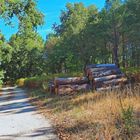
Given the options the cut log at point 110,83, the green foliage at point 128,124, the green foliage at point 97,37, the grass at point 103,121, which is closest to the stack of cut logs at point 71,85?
the cut log at point 110,83

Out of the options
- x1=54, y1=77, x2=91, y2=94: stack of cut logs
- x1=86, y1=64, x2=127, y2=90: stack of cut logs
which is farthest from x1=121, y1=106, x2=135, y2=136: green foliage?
x1=54, y1=77, x2=91, y2=94: stack of cut logs

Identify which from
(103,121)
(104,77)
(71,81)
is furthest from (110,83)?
(103,121)

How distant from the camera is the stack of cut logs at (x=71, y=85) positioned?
2628 centimetres

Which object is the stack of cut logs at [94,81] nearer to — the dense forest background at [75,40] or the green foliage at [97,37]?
the dense forest background at [75,40]

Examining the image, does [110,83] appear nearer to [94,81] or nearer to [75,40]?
[94,81]

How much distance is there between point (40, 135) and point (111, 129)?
241cm

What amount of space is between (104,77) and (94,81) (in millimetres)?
634

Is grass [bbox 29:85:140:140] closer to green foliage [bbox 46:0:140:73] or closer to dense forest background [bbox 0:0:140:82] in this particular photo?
dense forest background [bbox 0:0:140:82]

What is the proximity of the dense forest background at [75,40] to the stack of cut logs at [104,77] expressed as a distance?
16.3 ft

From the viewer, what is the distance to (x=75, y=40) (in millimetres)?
68562

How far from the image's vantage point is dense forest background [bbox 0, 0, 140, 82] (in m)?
27.5

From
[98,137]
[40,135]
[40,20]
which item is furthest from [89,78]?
[98,137]

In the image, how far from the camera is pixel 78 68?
7688cm

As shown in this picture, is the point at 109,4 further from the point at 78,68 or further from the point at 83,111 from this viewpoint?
the point at 83,111
